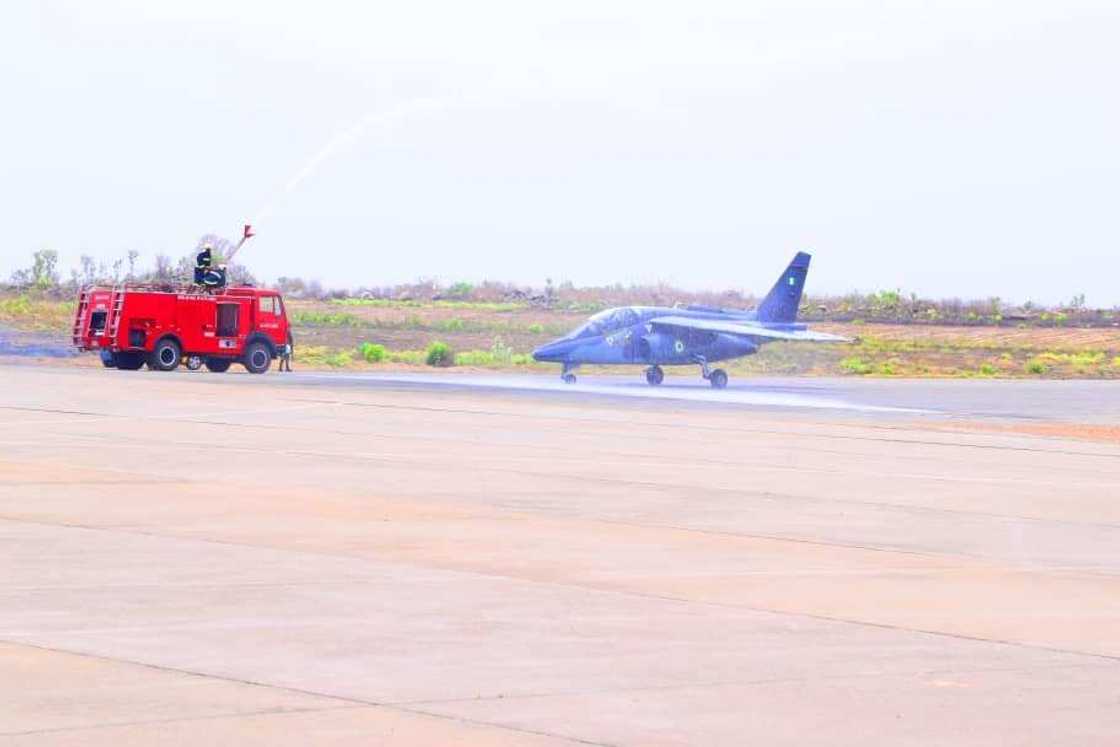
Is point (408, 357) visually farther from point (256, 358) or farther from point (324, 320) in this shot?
point (324, 320)

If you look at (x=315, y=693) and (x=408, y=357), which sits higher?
(x=315, y=693)

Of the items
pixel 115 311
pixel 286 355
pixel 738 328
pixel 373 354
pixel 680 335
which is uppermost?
pixel 738 328

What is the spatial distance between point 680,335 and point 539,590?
1561 inches

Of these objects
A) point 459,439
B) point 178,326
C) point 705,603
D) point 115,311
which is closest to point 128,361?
point 115,311

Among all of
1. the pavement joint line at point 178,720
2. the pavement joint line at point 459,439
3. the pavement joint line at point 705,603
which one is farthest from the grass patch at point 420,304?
the pavement joint line at point 178,720

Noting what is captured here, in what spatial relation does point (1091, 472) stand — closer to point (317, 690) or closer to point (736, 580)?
point (736, 580)

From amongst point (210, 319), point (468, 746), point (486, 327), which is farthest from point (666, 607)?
point (486, 327)

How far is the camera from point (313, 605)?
1221 cm

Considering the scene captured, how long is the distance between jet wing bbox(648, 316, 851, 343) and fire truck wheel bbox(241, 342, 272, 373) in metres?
11.2

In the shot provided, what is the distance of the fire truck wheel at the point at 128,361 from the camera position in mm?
48938

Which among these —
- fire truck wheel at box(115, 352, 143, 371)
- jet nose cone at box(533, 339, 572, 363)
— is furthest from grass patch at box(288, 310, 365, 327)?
jet nose cone at box(533, 339, 572, 363)

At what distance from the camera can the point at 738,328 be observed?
2140 inches

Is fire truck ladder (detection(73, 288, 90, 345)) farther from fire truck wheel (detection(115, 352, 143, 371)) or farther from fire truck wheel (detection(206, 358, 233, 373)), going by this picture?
fire truck wheel (detection(206, 358, 233, 373))

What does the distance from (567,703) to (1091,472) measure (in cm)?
1892
